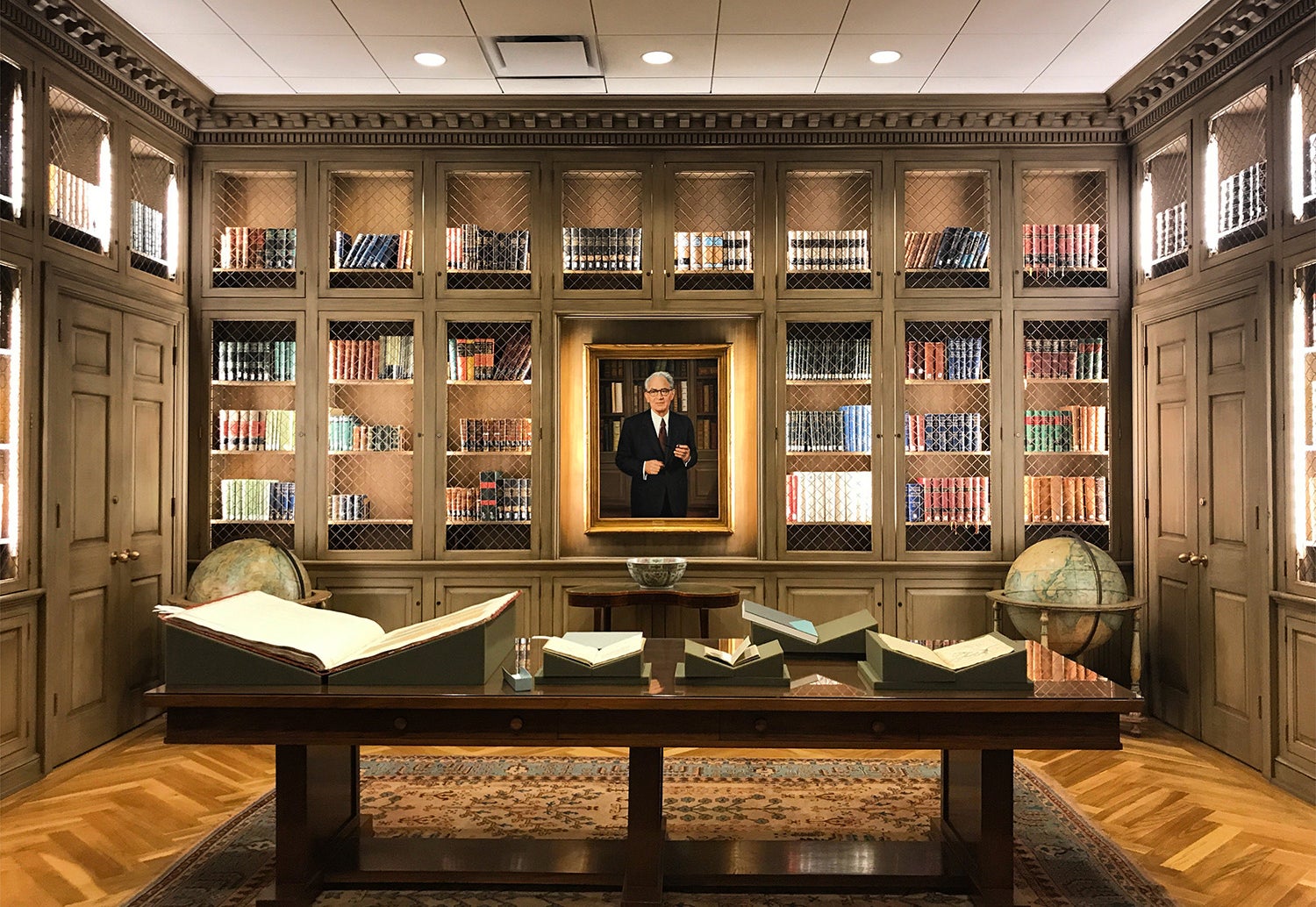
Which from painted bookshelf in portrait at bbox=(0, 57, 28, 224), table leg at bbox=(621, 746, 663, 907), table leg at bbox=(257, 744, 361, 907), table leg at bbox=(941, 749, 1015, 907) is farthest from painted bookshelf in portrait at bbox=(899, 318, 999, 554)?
painted bookshelf in portrait at bbox=(0, 57, 28, 224)

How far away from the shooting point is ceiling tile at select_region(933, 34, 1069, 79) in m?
5.10

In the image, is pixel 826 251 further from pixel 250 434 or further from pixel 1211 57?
pixel 250 434

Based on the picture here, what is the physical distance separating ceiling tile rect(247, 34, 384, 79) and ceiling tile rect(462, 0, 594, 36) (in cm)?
75

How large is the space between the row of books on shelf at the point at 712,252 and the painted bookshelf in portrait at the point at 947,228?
979 millimetres

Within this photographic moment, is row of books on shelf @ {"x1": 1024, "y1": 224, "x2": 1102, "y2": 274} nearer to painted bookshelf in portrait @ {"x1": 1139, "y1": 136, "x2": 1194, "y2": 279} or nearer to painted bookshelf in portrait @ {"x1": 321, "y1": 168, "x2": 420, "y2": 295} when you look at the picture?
painted bookshelf in portrait @ {"x1": 1139, "y1": 136, "x2": 1194, "y2": 279}

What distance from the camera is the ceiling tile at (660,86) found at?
5676mm

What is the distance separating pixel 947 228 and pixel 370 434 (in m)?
3.89

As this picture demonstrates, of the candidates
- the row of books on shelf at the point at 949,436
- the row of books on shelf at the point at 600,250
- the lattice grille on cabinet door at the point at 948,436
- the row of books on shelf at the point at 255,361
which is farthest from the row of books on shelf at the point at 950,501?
the row of books on shelf at the point at 255,361

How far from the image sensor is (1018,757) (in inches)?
190

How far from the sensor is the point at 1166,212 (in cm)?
559

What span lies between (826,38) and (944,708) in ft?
12.5

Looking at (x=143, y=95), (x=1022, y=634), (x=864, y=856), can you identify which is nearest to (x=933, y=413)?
(x=1022, y=634)

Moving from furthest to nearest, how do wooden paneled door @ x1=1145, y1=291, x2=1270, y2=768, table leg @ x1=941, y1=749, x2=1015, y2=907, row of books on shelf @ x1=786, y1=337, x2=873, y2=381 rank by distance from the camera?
row of books on shelf @ x1=786, y1=337, x2=873, y2=381 → wooden paneled door @ x1=1145, y1=291, x2=1270, y2=768 → table leg @ x1=941, y1=749, x2=1015, y2=907

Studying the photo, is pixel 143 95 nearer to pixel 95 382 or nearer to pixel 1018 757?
pixel 95 382
